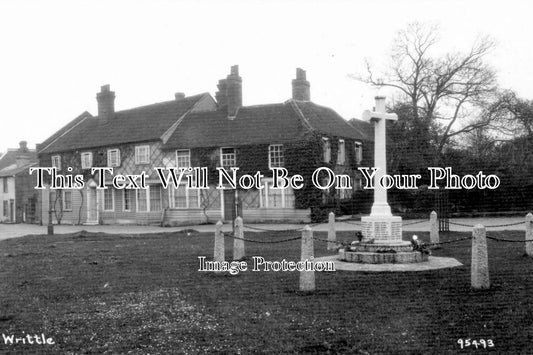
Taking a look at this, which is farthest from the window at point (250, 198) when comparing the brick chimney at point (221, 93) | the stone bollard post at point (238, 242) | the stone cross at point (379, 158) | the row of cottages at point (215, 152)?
the stone cross at point (379, 158)

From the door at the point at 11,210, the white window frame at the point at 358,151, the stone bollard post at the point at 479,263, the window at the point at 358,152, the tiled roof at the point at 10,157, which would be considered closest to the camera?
the stone bollard post at the point at 479,263

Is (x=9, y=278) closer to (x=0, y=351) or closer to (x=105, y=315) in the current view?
(x=105, y=315)

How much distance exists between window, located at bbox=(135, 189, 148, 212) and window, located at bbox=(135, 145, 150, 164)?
190cm

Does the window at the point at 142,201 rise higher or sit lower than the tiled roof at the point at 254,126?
lower

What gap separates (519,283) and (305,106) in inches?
1024

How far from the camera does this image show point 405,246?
1270cm

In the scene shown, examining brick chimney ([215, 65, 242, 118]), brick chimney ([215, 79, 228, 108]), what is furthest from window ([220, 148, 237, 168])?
brick chimney ([215, 79, 228, 108])

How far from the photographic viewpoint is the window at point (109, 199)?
125 ft

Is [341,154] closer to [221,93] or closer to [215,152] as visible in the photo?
[215,152]

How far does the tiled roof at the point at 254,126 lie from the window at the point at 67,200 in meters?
10.8

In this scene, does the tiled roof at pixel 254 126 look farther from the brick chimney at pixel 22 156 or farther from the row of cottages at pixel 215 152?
the brick chimney at pixel 22 156

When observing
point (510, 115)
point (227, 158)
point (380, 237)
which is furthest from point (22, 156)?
point (380, 237)

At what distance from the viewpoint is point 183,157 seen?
35531 millimetres

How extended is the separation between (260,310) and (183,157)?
2770 cm
